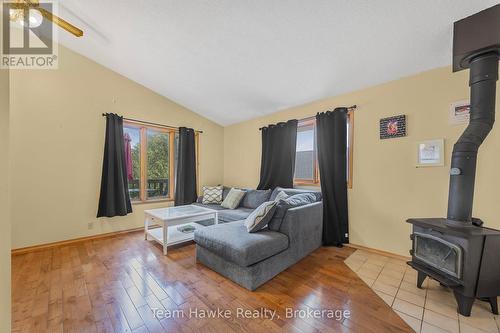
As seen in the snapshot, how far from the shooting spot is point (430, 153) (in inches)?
93.4

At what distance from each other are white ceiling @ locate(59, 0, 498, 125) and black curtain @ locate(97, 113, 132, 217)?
1039 mm

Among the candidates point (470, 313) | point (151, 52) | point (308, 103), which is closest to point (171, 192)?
point (151, 52)

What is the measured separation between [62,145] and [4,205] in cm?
287

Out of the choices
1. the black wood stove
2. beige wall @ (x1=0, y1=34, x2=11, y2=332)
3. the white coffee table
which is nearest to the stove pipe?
the black wood stove

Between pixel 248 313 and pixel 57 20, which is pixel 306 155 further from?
pixel 57 20

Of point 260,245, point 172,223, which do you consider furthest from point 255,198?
point 260,245

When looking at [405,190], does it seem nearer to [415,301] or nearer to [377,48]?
[415,301]

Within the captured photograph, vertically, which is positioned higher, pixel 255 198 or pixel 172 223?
pixel 255 198

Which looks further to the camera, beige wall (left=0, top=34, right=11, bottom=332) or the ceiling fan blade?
the ceiling fan blade

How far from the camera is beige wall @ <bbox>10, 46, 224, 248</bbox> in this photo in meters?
2.75

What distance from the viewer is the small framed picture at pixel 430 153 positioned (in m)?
2.31

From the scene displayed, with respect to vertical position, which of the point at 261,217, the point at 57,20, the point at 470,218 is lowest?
the point at 261,217

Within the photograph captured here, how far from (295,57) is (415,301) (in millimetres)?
2774

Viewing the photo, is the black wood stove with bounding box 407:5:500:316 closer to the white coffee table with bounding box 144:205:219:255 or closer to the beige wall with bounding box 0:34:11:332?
the white coffee table with bounding box 144:205:219:255
